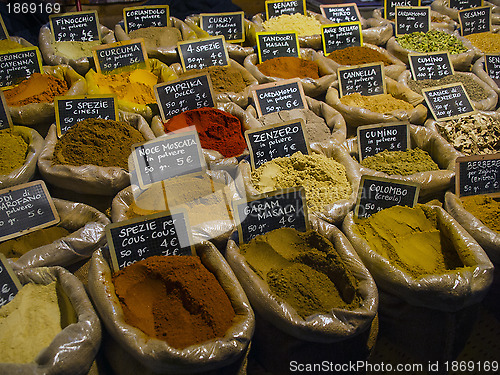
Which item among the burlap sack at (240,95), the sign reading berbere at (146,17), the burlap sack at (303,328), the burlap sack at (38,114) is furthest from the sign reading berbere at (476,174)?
the sign reading berbere at (146,17)

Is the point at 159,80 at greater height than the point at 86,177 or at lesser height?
greater

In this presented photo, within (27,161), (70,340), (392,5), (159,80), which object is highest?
(392,5)

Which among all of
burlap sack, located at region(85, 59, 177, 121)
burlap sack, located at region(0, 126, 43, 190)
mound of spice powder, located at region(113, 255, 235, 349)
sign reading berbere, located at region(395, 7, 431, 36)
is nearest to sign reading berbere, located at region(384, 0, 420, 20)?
sign reading berbere, located at region(395, 7, 431, 36)

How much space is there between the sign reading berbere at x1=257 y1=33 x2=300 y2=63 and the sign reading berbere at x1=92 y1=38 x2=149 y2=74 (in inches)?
30.6

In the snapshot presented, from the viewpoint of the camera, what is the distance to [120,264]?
1335 millimetres

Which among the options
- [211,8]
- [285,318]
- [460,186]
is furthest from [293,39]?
[285,318]

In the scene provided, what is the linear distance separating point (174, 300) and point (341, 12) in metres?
2.86

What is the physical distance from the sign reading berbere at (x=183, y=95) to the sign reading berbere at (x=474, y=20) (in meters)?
2.36

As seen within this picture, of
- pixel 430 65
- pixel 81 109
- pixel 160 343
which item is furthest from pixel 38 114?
pixel 430 65

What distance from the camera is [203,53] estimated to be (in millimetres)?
2604

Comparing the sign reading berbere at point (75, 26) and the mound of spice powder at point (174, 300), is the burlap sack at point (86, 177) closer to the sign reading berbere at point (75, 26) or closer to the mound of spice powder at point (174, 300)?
the mound of spice powder at point (174, 300)

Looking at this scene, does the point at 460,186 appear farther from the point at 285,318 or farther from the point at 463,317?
the point at 285,318

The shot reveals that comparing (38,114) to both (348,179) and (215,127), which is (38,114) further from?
(348,179)

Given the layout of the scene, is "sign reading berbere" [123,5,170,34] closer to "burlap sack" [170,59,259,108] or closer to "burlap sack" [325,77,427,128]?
"burlap sack" [170,59,259,108]
